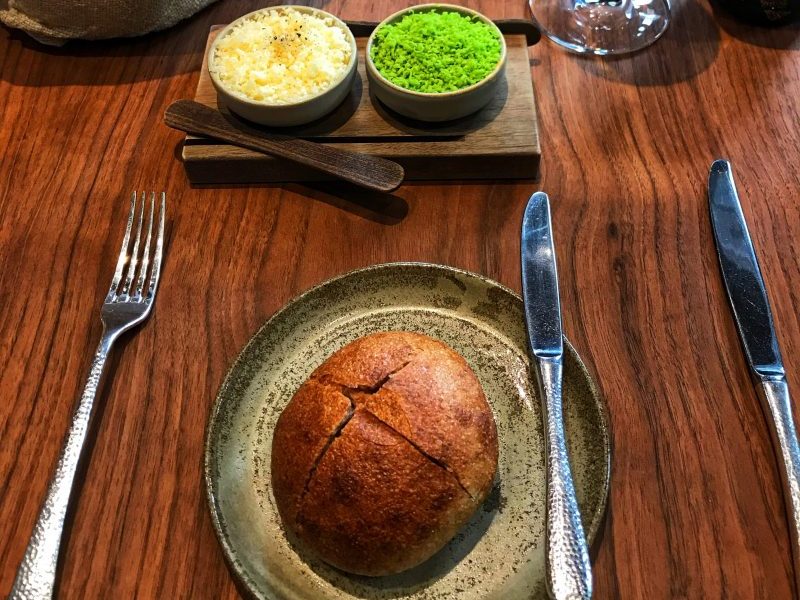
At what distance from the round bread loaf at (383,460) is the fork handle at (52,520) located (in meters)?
0.34

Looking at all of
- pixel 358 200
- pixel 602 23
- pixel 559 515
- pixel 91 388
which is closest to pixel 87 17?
pixel 358 200

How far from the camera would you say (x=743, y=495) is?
1.04 m

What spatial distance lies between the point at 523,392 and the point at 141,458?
0.69m

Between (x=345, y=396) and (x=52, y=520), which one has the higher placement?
(x=345, y=396)

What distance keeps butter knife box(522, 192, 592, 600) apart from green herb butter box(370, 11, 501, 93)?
0.32 meters

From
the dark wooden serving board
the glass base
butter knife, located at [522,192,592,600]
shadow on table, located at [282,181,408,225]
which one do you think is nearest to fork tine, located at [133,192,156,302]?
the dark wooden serving board

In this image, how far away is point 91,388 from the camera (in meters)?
1.10

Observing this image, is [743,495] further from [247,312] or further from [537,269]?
[247,312]

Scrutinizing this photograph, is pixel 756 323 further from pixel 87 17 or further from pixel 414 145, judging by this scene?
pixel 87 17

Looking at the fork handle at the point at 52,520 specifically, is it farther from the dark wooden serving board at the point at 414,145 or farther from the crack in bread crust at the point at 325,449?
the dark wooden serving board at the point at 414,145

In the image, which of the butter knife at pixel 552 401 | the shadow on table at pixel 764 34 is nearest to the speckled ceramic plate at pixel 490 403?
the butter knife at pixel 552 401

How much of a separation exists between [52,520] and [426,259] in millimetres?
823

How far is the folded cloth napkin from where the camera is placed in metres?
1.58

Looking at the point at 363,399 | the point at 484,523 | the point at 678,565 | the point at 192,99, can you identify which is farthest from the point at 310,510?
the point at 192,99
